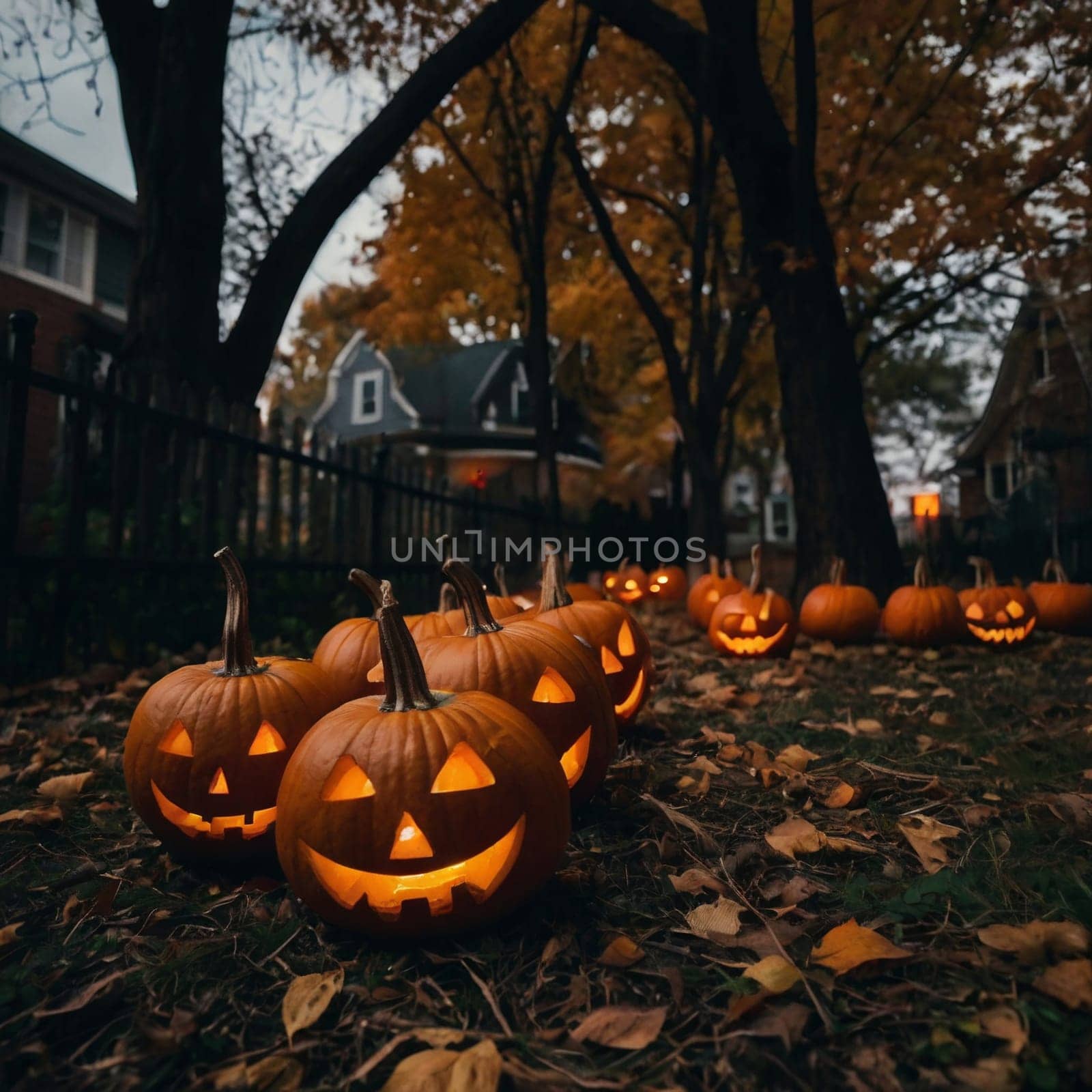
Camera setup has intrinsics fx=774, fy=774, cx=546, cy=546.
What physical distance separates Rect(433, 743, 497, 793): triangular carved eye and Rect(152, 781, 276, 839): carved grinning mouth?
0.61m

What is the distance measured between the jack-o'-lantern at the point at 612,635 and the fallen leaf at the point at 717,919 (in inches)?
44.4

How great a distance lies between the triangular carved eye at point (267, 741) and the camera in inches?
74.4

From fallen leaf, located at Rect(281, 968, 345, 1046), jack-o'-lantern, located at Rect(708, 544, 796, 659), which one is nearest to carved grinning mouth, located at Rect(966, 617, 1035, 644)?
jack-o'-lantern, located at Rect(708, 544, 796, 659)

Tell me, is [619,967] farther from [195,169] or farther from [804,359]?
[195,169]

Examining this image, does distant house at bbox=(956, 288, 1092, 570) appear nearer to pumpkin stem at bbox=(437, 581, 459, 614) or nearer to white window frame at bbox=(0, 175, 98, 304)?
pumpkin stem at bbox=(437, 581, 459, 614)

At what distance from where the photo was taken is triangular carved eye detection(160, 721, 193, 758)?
1.87 meters

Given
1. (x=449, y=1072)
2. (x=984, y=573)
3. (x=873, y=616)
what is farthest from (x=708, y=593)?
(x=449, y=1072)

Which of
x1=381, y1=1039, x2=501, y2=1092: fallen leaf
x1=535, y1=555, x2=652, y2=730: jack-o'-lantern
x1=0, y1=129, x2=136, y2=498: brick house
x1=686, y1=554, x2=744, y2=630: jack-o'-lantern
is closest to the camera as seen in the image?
x1=381, y1=1039, x2=501, y2=1092: fallen leaf

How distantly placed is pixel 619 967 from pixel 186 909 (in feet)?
3.23

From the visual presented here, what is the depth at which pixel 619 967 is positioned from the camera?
1.44 m

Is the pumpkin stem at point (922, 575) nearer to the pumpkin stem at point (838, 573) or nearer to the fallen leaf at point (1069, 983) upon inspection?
the pumpkin stem at point (838, 573)

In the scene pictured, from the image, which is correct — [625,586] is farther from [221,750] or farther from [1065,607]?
[221,750]

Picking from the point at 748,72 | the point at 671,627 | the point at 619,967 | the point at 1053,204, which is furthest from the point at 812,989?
A: the point at 1053,204

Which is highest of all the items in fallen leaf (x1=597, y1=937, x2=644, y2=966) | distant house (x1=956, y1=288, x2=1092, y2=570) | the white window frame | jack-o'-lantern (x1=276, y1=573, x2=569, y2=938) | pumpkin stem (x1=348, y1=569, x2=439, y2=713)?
the white window frame
